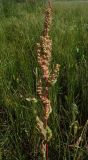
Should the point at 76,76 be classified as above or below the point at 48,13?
below

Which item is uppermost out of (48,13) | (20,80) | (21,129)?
(48,13)

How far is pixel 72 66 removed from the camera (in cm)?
217

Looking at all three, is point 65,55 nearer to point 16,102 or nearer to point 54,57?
point 54,57

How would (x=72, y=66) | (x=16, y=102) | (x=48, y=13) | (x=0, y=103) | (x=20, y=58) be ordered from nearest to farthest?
(x=48, y=13), (x=16, y=102), (x=0, y=103), (x=72, y=66), (x=20, y=58)

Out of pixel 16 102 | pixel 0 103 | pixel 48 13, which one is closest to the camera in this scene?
pixel 48 13

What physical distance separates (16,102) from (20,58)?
2.07 feet

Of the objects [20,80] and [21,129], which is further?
[20,80]

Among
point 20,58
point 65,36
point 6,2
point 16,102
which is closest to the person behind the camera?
point 16,102

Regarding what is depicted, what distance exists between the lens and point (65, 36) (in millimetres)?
3008

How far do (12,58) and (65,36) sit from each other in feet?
2.25

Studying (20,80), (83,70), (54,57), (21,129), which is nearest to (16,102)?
(21,129)

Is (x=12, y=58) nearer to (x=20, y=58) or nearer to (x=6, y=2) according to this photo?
(x=20, y=58)

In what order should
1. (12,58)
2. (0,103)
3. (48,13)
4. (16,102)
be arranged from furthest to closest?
(12,58) → (0,103) → (16,102) → (48,13)

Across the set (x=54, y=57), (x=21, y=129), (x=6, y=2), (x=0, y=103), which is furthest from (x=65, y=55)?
(x=6, y=2)
